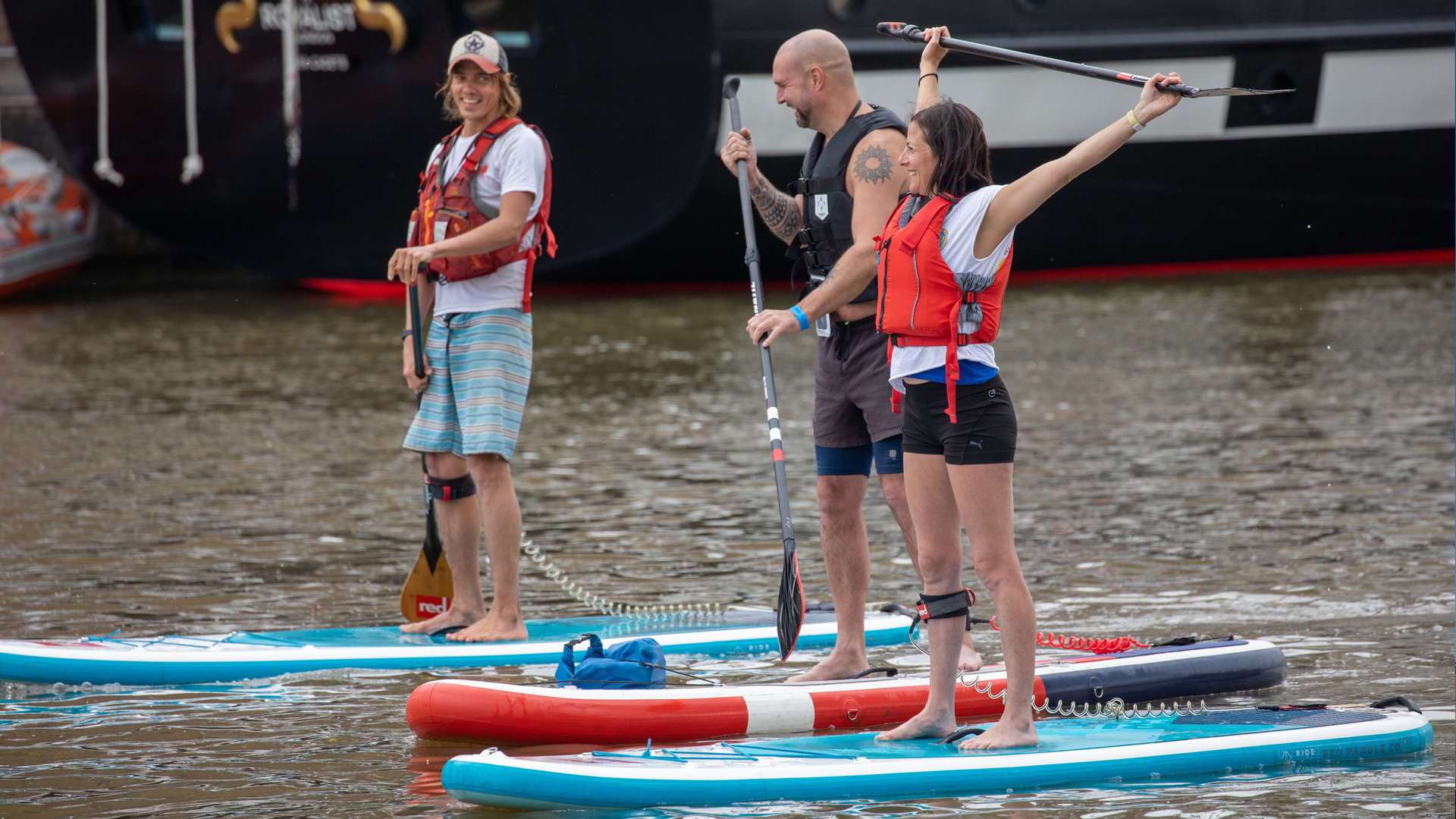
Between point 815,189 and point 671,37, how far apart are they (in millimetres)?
11976

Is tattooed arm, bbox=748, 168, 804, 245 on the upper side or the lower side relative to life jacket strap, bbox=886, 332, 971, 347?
upper

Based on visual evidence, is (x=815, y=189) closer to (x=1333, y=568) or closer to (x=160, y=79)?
(x=1333, y=568)

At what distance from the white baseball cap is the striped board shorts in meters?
0.80

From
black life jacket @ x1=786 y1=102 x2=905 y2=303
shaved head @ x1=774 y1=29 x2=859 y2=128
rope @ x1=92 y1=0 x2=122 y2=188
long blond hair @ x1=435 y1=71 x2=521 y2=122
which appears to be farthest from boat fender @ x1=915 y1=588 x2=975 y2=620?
rope @ x1=92 y1=0 x2=122 y2=188

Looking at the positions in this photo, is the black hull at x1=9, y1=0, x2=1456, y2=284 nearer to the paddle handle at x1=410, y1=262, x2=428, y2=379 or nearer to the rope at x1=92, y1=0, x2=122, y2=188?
the rope at x1=92, y1=0, x2=122, y2=188

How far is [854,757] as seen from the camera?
4.11 metres

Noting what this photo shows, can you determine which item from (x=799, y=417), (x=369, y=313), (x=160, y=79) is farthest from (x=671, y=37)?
(x=799, y=417)

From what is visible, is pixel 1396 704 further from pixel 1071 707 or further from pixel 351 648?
pixel 351 648

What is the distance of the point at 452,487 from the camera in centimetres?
567

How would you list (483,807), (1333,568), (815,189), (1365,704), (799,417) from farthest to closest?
(799,417), (1333,568), (815,189), (1365,704), (483,807)

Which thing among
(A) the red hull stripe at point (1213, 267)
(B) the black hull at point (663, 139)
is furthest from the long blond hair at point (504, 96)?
(A) the red hull stripe at point (1213, 267)

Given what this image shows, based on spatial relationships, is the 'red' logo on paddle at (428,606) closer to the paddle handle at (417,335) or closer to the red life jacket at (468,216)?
the paddle handle at (417,335)

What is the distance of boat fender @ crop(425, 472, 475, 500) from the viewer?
223 inches

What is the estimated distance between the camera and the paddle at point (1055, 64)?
3.81 m
